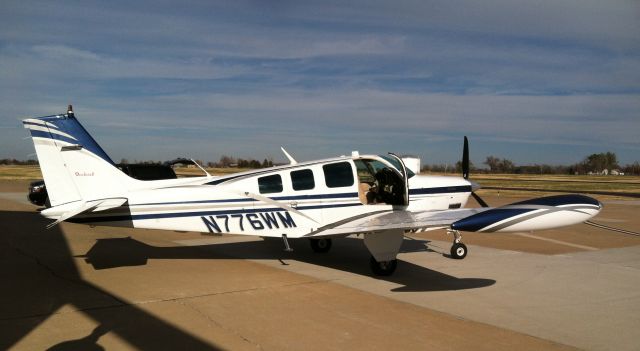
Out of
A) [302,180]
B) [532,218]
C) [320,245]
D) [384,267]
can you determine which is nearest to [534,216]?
[532,218]

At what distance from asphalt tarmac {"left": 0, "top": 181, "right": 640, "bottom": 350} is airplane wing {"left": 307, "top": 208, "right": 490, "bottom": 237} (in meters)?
0.90

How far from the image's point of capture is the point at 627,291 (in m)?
7.88

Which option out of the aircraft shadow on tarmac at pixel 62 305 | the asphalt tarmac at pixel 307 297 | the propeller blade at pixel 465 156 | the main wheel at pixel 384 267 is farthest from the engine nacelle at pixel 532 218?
the propeller blade at pixel 465 156

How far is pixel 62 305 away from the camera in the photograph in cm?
656

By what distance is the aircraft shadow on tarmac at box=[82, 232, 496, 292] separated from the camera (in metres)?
8.45

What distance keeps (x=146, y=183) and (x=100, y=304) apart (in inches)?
112

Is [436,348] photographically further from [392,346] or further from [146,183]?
[146,183]

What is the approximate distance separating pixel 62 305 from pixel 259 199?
146 inches

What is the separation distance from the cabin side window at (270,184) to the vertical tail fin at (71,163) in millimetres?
2446

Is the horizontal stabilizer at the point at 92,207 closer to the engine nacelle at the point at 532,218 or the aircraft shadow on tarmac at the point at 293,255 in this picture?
the aircraft shadow on tarmac at the point at 293,255

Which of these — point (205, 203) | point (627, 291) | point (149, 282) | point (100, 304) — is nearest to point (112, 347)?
point (100, 304)

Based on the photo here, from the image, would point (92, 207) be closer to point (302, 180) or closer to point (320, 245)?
point (302, 180)

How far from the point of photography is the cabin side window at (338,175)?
9.45 meters

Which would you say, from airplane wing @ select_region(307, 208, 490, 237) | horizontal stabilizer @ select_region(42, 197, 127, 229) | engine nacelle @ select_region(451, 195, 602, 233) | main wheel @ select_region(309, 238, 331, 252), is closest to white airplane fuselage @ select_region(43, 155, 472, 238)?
horizontal stabilizer @ select_region(42, 197, 127, 229)
